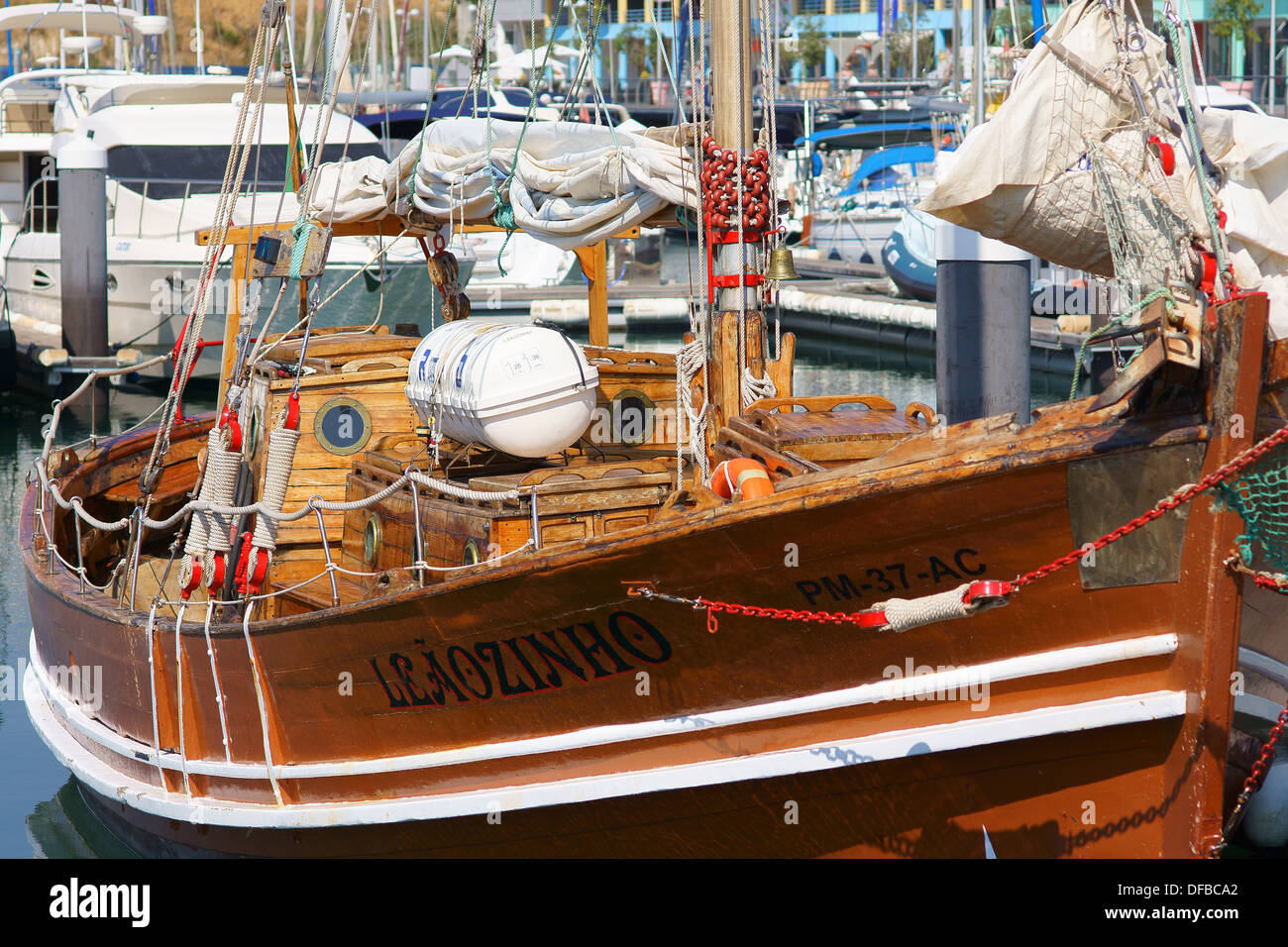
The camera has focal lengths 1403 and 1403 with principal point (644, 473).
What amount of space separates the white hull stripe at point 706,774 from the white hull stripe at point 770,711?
0.43ft

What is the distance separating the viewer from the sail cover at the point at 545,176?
6582 mm

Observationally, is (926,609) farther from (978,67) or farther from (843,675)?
(978,67)

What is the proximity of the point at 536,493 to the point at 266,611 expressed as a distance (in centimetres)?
210

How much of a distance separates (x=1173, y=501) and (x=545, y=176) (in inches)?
150

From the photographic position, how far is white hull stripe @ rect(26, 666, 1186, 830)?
4570 millimetres

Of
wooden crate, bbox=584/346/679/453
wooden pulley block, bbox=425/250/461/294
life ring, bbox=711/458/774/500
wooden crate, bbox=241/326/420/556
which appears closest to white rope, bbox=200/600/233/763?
wooden crate, bbox=241/326/420/556

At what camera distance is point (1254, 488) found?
438 cm

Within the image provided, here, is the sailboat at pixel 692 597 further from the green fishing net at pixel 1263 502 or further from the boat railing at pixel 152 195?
the boat railing at pixel 152 195

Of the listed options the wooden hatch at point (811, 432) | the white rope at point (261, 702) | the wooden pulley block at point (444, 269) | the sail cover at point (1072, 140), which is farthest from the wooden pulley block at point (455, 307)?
the sail cover at point (1072, 140)

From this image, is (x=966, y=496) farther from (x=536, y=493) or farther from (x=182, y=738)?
(x=182, y=738)

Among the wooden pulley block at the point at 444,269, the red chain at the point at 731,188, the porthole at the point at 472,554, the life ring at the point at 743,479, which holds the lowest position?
the porthole at the point at 472,554

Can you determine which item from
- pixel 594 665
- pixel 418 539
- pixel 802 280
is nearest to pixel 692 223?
pixel 418 539

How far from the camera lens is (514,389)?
6094 mm

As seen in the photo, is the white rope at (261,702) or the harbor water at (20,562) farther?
the harbor water at (20,562)
